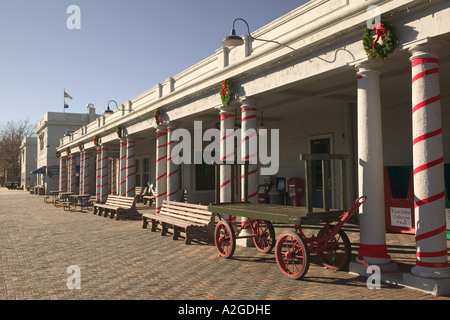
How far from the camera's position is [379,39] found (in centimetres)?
534

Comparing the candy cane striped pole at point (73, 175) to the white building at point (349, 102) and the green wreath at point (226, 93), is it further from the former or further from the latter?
the green wreath at point (226, 93)

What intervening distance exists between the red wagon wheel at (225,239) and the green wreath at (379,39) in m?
3.94

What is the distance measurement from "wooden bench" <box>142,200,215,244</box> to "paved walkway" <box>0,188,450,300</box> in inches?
11.0

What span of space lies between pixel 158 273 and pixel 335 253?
9.91ft

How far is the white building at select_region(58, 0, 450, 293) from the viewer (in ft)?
16.1

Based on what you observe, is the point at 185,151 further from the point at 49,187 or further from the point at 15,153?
the point at 15,153

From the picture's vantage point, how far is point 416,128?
504 centimetres

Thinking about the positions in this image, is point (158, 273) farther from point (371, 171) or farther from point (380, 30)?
point (380, 30)

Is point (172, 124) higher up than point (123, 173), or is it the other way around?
point (172, 124)

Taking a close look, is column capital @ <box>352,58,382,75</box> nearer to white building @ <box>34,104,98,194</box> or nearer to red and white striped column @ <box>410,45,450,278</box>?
red and white striped column @ <box>410,45,450,278</box>

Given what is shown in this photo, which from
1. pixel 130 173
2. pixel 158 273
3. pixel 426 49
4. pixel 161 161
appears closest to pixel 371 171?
pixel 426 49

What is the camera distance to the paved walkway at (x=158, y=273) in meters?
4.91
